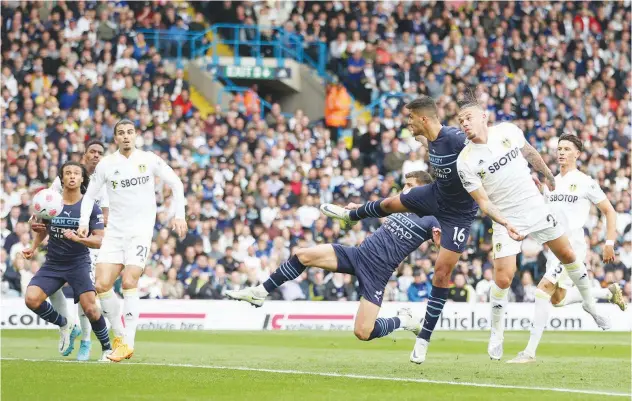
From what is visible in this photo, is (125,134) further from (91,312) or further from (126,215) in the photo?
(91,312)

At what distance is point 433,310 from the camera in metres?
13.6

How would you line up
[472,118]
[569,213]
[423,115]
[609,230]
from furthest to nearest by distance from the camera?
1. [569,213]
2. [609,230]
3. [423,115]
4. [472,118]

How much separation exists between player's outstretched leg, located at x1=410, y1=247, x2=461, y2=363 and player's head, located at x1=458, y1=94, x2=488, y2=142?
138 centimetres

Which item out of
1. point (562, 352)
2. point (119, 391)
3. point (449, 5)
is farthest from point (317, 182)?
point (119, 391)

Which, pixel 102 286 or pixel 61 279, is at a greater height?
pixel 102 286

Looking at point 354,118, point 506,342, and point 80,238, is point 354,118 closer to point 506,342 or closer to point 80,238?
point 506,342

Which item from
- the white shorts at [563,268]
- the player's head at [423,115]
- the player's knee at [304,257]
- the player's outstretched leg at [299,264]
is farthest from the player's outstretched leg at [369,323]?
the white shorts at [563,268]

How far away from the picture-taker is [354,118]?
32.6 m

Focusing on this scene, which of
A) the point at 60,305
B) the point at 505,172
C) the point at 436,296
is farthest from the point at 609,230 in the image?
the point at 60,305

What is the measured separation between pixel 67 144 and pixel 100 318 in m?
12.2

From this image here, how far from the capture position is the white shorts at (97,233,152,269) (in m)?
14.2

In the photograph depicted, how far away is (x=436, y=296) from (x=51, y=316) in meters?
5.08

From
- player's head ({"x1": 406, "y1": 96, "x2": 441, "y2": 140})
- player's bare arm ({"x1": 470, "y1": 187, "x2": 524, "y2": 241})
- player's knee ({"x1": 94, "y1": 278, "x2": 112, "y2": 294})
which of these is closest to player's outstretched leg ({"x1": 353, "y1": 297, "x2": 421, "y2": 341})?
player's bare arm ({"x1": 470, "y1": 187, "x2": 524, "y2": 241})

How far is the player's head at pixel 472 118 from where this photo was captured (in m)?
12.8
